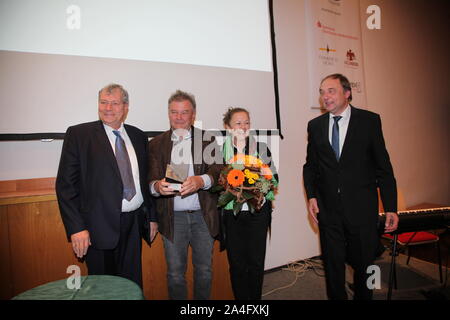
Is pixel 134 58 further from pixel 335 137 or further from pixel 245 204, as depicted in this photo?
pixel 335 137

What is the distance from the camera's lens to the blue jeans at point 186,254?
73.6 inches

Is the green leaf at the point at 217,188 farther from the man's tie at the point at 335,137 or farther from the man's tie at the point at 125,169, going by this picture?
the man's tie at the point at 335,137

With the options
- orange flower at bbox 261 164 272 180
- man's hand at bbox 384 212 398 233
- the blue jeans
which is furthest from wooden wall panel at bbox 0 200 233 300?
man's hand at bbox 384 212 398 233

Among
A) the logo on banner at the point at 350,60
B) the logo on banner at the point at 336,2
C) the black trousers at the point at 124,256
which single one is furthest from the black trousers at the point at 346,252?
the logo on banner at the point at 336,2

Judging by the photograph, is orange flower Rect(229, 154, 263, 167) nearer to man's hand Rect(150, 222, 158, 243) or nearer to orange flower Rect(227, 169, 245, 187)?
orange flower Rect(227, 169, 245, 187)

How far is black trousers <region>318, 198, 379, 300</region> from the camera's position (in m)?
1.87

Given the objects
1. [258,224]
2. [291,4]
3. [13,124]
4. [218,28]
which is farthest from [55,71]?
[291,4]

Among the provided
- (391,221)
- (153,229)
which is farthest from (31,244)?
(391,221)

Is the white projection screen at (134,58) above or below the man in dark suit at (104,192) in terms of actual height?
above

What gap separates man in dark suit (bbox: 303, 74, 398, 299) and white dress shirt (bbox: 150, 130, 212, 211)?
90 centimetres

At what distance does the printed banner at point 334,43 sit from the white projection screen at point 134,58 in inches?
30.2

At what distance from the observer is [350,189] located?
75.1 inches

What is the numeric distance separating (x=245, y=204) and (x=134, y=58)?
5.30 feet

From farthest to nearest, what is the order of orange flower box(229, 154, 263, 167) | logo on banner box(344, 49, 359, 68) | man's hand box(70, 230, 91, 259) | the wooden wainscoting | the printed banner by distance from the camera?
logo on banner box(344, 49, 359, 68), the printed banner, orange flower box(229, 154, 263, 167), the wooden wainscoting, man's hand box(70, 230, 91, 259)
